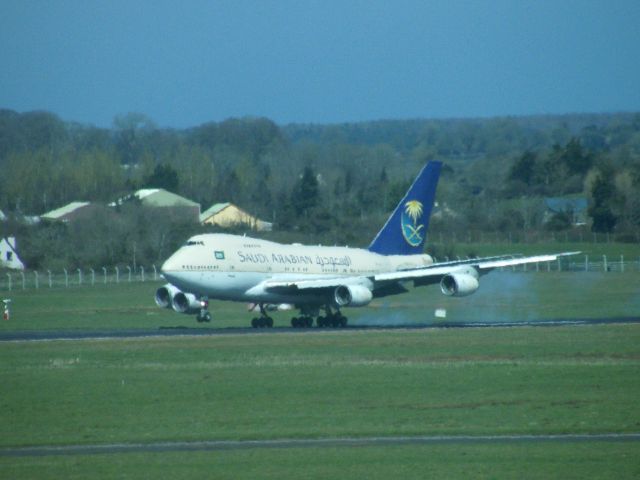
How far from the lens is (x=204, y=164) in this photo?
177875mm

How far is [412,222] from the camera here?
192 feet

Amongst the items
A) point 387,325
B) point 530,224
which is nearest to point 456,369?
point 387,325

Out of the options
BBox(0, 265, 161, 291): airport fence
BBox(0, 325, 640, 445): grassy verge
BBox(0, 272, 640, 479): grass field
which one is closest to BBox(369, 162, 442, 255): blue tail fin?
BBox(0, 272, 640, 479): grass field

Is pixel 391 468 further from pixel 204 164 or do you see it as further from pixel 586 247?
pixel 204 164

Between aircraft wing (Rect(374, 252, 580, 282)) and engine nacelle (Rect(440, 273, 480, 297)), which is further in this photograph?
aircraft wing (Rect(374, 252, 580, 282))

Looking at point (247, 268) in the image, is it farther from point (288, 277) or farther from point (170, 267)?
point (170, 267)

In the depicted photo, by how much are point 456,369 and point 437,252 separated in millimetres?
53969

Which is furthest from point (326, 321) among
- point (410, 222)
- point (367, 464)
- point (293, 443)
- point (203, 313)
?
point (367, 464)

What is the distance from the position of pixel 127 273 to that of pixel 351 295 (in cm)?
4411

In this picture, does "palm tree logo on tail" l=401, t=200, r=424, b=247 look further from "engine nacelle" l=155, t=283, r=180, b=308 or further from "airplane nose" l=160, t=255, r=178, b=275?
"airplane nose" l=160, t=255, r=178, b=275

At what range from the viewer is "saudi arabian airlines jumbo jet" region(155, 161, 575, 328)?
165 feet

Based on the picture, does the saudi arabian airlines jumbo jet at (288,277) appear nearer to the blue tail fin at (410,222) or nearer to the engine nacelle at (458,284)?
the engine nacelle at (458,284)

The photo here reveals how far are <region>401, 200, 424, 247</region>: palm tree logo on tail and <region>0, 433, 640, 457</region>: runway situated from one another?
36169 mm

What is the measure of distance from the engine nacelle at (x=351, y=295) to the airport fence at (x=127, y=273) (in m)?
28.8
